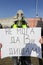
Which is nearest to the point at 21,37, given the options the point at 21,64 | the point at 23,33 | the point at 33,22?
the point at 23,33

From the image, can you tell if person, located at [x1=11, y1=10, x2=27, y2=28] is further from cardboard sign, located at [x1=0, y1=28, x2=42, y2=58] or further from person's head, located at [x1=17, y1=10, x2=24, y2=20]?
cardboard sign, located at [x1=0, y1=28, x2=42, y2=58]

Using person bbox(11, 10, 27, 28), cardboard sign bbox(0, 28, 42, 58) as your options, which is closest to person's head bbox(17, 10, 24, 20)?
person bbox(11, 10, 27, 28)

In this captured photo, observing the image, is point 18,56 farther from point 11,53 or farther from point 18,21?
point 18,21

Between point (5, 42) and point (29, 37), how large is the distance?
0.71 m

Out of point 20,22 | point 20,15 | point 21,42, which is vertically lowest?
point 21,42

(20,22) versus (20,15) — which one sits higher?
(20,15)

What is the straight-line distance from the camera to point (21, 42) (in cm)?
1040

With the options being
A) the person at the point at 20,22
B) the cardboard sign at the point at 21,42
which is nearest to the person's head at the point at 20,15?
the person at the point at 20,22

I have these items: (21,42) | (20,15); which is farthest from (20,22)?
(21,42)

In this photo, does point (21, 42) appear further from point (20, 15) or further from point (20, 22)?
point (20, 15)

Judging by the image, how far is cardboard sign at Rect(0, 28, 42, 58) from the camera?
10.2 metres

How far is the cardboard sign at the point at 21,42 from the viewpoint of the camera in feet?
33.6

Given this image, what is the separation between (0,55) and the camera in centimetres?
1048

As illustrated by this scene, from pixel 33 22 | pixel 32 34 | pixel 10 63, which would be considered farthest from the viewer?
pixel 33 22
